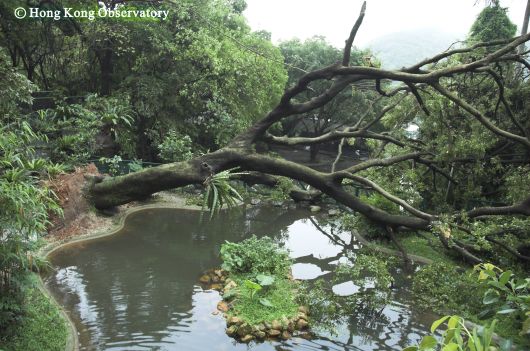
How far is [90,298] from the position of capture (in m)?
6.92

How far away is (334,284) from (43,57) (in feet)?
46.1

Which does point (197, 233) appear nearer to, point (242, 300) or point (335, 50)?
point (242, 300)

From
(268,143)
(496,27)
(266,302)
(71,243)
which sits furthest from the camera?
(496,27)

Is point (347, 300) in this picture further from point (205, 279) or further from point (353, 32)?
point (353, 32)

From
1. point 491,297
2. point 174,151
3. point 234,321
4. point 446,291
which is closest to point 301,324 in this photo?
point 234,321

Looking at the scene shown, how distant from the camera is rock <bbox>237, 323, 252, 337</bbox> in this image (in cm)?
621

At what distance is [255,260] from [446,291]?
3.35 meters

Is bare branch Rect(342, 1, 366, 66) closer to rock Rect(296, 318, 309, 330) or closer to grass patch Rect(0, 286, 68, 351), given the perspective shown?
Answer: rock Rect(296, 318, 309, 330)

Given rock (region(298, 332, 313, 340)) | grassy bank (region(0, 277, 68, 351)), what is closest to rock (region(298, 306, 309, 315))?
rock (region(298, 332, 313, 340))

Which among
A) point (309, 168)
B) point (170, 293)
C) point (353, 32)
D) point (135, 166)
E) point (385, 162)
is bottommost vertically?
point (170, 293)

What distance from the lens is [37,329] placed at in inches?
213

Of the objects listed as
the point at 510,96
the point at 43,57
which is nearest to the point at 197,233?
the point at 510,96

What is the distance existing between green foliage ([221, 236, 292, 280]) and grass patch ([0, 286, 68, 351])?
3.08 m

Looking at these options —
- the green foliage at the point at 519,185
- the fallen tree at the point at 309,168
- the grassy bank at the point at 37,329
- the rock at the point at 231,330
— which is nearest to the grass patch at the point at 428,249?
the fallen tree at the point at 309,168
